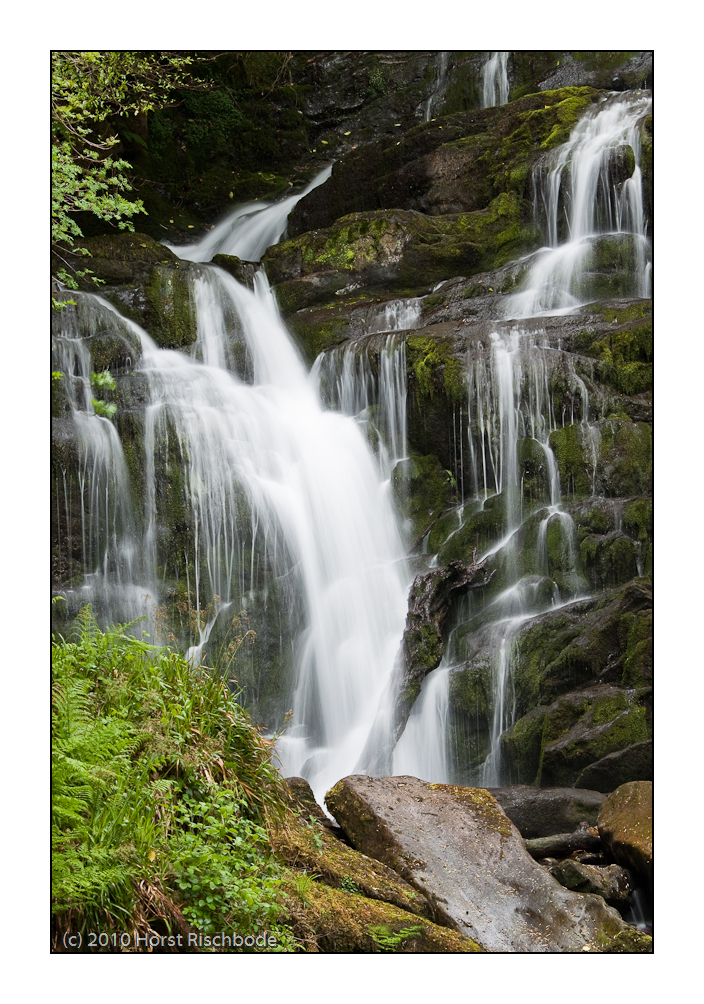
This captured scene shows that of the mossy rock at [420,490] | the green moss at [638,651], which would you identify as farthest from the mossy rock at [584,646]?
the mossy rock at [420,490]

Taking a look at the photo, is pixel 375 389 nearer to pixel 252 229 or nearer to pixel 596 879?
pixel 252 229

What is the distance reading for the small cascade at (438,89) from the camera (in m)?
5.66

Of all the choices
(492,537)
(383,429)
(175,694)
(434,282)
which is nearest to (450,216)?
(434,282)

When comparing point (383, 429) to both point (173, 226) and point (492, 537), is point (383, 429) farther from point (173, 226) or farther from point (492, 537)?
point (173, 226)

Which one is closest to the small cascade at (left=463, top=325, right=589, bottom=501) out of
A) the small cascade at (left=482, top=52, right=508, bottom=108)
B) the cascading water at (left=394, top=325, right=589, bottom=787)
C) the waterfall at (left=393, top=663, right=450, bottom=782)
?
the cascading water at (left=394, top=325, right=589, bottom=787)

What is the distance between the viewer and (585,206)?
7.56 m

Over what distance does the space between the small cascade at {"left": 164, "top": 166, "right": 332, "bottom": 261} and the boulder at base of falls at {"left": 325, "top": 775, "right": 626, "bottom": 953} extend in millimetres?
6257

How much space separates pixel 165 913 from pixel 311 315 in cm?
595

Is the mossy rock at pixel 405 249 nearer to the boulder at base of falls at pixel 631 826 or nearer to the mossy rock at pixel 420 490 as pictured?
the mossy rock at pixel 420 490

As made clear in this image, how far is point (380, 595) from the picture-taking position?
21.3ft

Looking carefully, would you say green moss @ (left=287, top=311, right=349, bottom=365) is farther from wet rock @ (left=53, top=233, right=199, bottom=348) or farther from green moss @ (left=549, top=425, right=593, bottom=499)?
green moss @ (left=549, top=425, right=593, bottom=499)

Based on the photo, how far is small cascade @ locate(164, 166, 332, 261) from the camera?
8.70 meters

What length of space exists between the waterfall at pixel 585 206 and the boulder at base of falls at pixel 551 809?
169 inches

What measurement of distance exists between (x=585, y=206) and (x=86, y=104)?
479 cm
